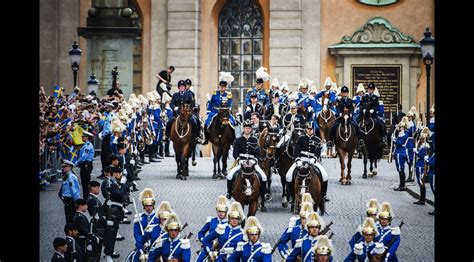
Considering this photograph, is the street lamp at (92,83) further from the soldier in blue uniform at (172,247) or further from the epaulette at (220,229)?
the soldier in blue uniform at (172,247)

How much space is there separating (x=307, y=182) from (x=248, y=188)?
1.66 metres

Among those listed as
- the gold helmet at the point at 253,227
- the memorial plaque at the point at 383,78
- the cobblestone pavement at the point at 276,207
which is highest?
the memorial plaque at the point at 383,78

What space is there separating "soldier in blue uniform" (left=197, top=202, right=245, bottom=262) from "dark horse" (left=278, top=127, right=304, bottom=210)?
24.5 ft

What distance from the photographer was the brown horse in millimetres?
25375

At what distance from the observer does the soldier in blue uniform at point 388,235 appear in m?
19.2

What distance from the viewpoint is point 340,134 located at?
32375 millimetres

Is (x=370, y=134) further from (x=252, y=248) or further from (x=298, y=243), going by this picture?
(x=252, y=248)

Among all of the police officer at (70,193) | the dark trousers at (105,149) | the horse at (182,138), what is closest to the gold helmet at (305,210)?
the police officer at (70,193)
